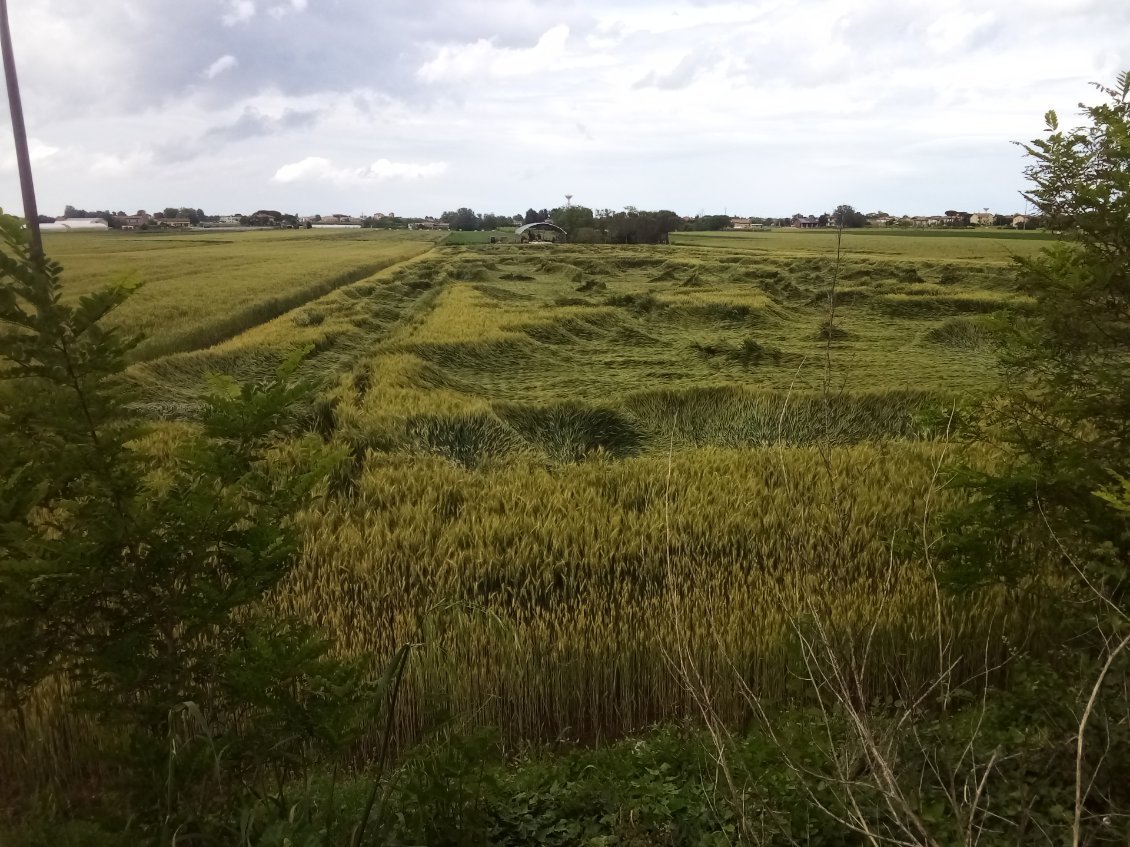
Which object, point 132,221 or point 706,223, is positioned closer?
point 132,221

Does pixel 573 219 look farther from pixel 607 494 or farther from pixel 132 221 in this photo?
pixel 607 494

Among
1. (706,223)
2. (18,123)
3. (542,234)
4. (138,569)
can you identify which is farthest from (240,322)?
(706,223)

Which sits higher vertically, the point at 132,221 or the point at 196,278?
the point at 132,221

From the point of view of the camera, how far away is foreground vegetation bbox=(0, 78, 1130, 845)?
98.0 inches

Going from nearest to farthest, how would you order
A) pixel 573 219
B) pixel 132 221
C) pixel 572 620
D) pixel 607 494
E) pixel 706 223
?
pixel 572 620 < pixel 607 494 < pixel 132 221 < pixel 573 219 < pixel 706 223

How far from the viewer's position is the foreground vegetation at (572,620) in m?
2.49

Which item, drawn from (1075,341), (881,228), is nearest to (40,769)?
(1075,341)

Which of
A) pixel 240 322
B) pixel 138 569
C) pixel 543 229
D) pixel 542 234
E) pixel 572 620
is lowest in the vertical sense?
pixel 572 620

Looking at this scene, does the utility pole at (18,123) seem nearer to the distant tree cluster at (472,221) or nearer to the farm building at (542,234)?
the farm building at (542,234)

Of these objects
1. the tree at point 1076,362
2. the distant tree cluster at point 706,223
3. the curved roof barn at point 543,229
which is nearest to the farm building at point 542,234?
the curved roof barn at point 543,229

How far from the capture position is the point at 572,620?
4.31m

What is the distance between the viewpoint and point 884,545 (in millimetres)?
5102

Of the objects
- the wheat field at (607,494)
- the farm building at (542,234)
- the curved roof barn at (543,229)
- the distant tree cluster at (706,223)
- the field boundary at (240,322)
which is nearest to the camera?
the wheat field at (607,494)

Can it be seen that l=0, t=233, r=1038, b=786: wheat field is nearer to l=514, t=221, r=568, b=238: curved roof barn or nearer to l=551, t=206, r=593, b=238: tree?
l=514, t=221, r=568, b=238: curved roof barn
